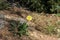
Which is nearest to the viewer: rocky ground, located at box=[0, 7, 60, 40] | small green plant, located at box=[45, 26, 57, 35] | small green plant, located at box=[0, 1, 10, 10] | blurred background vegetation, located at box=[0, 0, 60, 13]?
rocky ground, located at box=[0, 7, 60, 40]

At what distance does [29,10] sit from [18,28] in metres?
2.42

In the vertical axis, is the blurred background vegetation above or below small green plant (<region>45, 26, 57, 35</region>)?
above

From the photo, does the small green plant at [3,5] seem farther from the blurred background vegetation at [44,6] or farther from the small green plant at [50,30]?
the small green plant at [50,30]

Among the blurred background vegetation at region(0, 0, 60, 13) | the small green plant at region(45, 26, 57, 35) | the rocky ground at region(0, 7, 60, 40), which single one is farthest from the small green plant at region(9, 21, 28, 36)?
the blurred background vegetation at region(0, 0, 60, 13)

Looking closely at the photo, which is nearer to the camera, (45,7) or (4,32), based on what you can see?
(4,32)

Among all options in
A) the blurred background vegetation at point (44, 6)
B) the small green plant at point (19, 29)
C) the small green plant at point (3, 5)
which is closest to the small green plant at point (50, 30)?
the small green plant at point (19, 29)

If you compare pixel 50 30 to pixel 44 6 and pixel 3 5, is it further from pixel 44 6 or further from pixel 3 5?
pixel 3 5

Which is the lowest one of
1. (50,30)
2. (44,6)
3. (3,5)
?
(50,30)

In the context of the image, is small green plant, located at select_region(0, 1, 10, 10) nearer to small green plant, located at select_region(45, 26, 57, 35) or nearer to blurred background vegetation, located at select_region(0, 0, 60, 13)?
blurred background vegetation, located at select_region(0, 0, 60, 13)

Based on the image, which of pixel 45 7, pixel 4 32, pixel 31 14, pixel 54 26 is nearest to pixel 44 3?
pixel 45 7

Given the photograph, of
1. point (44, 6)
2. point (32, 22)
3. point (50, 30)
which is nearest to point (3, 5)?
point (32, 22)

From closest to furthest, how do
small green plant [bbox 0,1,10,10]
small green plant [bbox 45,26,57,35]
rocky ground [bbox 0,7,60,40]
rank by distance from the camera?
rocky ground [bbox 0,7,60,40] < small green plant [bbox 45,26,57,35] < small green plant [bbox 0,1,10,10]

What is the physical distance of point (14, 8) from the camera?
9844mm

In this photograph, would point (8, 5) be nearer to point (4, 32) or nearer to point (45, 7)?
point (45, 7)
